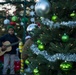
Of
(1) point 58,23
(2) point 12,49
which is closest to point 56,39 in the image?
(1) point 58,23

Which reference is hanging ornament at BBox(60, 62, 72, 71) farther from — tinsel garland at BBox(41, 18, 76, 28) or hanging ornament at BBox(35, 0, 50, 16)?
hanging ornament at BBox(35, 0, 50, 16)

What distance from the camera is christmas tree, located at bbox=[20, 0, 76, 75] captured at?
4.03 m

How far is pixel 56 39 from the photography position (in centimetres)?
418

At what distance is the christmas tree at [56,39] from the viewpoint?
4027 millimetres

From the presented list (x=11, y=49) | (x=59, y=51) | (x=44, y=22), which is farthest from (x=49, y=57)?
(x=11, y=49)

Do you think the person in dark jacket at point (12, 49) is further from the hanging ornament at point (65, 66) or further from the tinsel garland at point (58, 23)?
the hanging ornament at point (65, 66)

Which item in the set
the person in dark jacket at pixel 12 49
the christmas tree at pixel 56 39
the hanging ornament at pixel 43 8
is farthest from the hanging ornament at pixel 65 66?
the person in dark jacket at pixel 12 49

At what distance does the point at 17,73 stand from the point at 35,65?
12.5ft

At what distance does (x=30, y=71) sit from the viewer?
4711mm

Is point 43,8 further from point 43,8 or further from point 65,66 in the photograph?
point 65,66

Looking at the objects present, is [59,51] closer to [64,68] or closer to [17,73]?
[64,68]

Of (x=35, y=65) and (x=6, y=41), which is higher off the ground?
(x=35, y=65)

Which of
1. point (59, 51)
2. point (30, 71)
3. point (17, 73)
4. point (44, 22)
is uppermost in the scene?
point (44, 22)

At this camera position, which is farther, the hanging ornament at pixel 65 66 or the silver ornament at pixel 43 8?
the silver ornament at pixel 43 8
